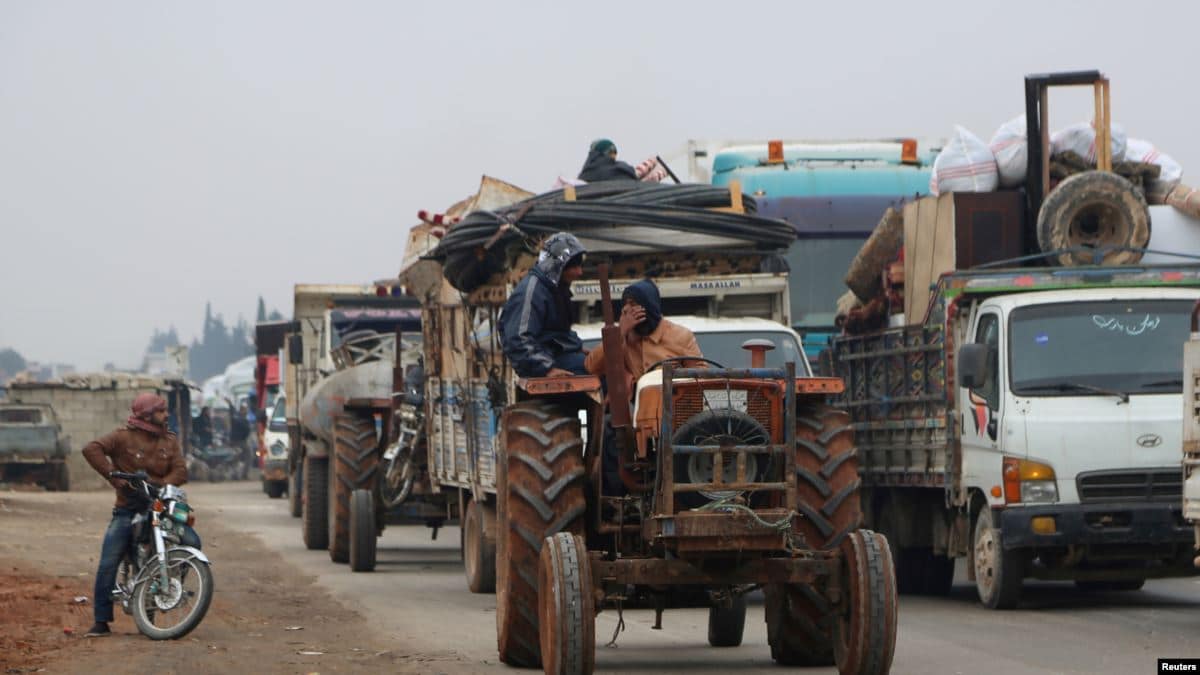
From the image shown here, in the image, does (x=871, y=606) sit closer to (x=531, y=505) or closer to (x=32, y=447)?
(x=531, y=505)

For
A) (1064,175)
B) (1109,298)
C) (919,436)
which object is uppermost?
(1064,175)

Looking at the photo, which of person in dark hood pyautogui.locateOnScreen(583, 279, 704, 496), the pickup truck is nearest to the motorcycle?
person in dark hood pyautogui.locateOnScreen(583, 279, 704, 496)

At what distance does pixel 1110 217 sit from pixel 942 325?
192cm

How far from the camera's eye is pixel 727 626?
12.9 m

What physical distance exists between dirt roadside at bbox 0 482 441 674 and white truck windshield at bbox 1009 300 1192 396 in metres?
5.23

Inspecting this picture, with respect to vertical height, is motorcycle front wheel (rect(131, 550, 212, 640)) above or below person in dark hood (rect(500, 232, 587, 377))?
below

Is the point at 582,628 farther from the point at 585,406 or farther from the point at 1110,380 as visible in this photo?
the point at 1110,380

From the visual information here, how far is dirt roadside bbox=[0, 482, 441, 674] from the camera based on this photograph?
12.0 m

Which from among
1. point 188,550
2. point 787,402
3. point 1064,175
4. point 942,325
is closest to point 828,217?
point 1064,175

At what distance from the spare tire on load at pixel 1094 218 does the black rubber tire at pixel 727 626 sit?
5.15 metres

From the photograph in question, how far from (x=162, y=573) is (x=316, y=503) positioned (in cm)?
1041

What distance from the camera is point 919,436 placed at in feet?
54.4

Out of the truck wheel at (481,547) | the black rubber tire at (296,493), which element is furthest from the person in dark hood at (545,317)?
the black rubber tire at (296,493)

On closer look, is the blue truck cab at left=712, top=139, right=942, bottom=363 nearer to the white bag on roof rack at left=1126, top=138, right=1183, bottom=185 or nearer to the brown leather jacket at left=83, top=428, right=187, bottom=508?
the white bag on roof rack at left=1126, top=138, right=1183, bottom=185
